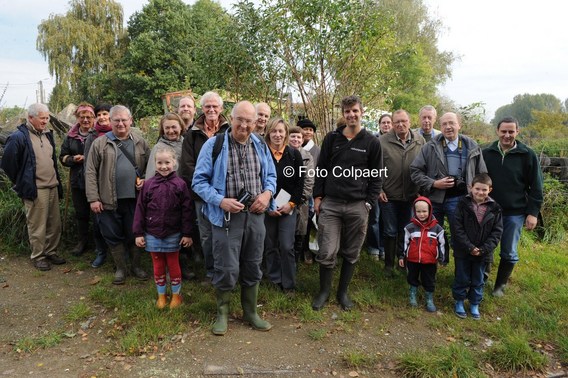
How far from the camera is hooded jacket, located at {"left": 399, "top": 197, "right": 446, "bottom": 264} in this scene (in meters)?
4.13

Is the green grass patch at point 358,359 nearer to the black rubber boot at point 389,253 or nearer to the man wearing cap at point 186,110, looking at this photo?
the black rubber boot at point 389,253

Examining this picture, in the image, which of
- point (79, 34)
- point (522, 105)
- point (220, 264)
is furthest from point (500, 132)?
point (522, 105)

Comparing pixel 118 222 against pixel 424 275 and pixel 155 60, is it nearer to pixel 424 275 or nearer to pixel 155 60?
pixel 424 275

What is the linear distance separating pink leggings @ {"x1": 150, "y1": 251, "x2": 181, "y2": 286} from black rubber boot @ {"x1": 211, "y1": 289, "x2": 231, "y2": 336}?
68 cm

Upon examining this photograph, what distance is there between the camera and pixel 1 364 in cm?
319

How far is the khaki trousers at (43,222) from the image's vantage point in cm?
514

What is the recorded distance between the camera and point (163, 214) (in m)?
3.97

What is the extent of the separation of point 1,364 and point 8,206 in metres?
3.68

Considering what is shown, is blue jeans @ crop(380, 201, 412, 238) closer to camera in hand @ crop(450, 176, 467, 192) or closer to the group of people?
the group of people

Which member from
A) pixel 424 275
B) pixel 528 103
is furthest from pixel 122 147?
pixel 528 103

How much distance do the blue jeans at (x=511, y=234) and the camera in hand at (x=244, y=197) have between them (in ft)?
10.2

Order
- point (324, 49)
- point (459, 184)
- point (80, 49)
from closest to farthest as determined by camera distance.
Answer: point (459, 184), point (324, 49), point (80, 49)

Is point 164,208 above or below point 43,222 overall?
above

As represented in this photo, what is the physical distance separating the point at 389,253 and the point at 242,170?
2669 mm
